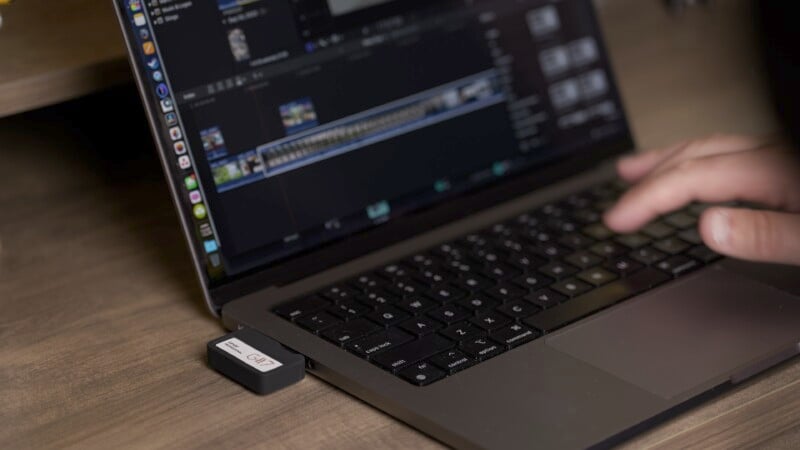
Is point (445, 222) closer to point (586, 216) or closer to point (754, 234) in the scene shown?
point (586, 216)

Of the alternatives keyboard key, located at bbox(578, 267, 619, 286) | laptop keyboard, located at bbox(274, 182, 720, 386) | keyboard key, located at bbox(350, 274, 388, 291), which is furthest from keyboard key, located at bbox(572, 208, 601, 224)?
keyboard key, located at bbox(350, 274, 388, 291)

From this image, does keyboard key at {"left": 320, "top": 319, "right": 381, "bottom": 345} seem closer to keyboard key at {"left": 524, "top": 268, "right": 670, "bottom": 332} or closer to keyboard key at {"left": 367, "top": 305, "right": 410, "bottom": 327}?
keyboard key at {"left": 367, "top": 305, "right": 410, "bottom": 327}

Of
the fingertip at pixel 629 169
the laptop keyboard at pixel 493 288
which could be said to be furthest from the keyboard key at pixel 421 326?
the fingertip at pixel 629 169

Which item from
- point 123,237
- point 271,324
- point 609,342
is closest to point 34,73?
point 123,237

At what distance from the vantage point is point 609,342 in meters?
0.84

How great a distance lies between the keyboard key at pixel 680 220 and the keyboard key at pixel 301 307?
Result: 1.03 ft

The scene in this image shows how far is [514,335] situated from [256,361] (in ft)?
0.61

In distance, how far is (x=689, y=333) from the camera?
2.76ft

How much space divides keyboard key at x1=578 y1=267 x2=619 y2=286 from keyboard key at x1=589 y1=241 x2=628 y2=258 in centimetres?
3

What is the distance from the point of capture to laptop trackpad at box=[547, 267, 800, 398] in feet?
2.60

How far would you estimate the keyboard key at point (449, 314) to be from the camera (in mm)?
875

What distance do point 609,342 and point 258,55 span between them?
1.24 ft

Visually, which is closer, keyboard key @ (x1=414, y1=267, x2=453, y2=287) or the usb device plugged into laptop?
the usb device plugged into laptop

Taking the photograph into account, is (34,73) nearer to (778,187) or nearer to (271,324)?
(271,324)
